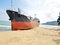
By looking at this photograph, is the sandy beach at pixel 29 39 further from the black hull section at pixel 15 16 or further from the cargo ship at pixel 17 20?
the black hull section at pixel 15 16

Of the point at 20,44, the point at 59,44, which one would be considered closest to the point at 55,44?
the point at 59,44

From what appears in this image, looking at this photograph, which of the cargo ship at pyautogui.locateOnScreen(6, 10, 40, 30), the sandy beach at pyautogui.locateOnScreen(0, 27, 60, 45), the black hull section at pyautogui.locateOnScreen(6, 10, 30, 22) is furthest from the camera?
the black hull section at pyautogui.locateOnScreen(6, 10, 30, 22)

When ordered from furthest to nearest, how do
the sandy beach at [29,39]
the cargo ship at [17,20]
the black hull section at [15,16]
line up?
the black hull section at [15,16] → the cargo ship at [17,20] → the sandy beach at [29,39]

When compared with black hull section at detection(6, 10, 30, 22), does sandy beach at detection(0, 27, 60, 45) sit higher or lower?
lower

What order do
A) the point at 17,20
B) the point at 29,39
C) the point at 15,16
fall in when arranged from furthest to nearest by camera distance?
1. the point at 15,16
2. the point at 17,20
3. the point at 29,39

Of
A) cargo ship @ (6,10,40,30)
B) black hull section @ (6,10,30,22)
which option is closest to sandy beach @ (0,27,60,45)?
cargo ship @ (6,10,40,30)

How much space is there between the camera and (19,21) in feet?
104

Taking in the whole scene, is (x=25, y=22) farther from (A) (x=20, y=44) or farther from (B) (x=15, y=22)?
(A) (x=20, y=44)

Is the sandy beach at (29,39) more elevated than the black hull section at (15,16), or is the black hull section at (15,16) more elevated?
the black hull section at (15,16)

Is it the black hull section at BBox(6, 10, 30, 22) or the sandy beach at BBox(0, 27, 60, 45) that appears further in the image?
the black hull section at BBox(6, 10, 30, 22)

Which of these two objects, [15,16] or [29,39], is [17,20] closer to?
[15,16]

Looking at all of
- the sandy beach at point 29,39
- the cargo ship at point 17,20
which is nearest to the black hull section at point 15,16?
the cargo ship at point 17,20

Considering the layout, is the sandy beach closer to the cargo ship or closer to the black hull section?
the cargo ship

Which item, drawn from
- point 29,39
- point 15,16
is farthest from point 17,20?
point 29,39
